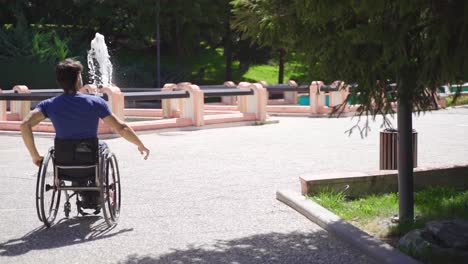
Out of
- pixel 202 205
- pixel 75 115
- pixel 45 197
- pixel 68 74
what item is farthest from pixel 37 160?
pixel 202 205

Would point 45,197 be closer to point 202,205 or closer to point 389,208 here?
point 202,205

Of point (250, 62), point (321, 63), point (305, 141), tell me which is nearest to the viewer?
point (321, 63)

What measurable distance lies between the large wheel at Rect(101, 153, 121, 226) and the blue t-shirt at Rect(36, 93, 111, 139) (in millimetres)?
346

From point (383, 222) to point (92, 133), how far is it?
8.78 ft

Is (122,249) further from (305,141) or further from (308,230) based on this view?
(305,141)

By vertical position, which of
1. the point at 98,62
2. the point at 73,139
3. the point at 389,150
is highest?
the point at 98,62

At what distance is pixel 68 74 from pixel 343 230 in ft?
8.78

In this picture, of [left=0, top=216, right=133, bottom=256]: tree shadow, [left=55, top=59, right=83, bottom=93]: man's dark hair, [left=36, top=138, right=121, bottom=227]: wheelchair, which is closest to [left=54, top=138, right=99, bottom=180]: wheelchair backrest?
[left=36, top=138, right=121, bottom=227]: wheelchair

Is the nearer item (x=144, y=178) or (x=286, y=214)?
(x=286, y=214)

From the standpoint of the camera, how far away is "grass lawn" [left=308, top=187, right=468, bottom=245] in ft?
21.1

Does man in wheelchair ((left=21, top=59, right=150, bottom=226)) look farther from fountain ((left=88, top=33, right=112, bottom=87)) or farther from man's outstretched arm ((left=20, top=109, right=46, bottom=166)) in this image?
fountain ((left=88, top=33, right=112, bottom=87))

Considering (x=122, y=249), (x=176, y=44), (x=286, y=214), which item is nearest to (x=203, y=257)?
(x=122, y=249)

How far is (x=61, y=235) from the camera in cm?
646

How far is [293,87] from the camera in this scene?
25781 millimetres
